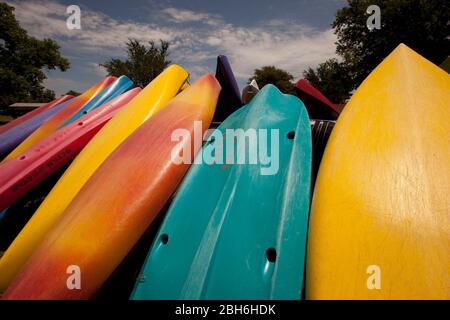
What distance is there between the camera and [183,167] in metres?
1.47

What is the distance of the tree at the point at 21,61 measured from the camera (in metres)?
16.5

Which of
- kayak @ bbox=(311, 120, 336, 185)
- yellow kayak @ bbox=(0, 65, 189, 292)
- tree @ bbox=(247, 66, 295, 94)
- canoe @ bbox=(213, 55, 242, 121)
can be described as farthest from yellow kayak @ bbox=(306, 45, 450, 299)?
tree @ bbox=(247, 66, 295, 94)

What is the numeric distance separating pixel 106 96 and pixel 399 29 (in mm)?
17055

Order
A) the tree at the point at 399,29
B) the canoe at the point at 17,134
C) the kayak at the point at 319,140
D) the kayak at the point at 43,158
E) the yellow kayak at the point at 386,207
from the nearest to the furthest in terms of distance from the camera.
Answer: the yellow kayak at the point at 386,207
the kayak at the point at 43,158
the kayak at the point at 319,140
the canoe at the point at 17,134
the tree at the point at 399,29

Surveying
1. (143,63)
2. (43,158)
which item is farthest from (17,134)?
(143,63)

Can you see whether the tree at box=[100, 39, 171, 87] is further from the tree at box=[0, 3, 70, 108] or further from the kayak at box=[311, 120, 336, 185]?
the kayak at box=[311, 120, 336, 185]

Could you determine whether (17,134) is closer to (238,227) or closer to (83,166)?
(83,166)

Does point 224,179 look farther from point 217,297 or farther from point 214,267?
point 217,297

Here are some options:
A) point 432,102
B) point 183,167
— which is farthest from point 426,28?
point 183,167

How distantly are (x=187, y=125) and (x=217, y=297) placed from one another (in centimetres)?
106

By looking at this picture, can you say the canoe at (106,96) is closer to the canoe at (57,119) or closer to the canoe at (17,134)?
the canoe at (57,119)

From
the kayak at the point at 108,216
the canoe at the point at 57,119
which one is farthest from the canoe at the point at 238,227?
the canoe at the point at 57,119

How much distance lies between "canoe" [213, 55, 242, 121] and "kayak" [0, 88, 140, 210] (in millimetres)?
1169

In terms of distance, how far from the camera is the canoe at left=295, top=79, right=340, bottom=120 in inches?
129
